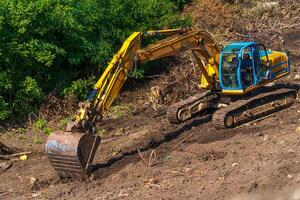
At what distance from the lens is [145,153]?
1198cm

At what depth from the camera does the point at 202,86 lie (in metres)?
14.7

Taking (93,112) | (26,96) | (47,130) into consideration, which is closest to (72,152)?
(93,112)

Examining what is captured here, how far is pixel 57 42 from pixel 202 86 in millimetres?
4430

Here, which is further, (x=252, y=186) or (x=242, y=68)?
(x=242, y=68)

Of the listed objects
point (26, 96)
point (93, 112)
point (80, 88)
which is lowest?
point (80, 88)

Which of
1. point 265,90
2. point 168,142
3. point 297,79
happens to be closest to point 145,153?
point 168,142

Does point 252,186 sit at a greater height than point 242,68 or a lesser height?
lesser

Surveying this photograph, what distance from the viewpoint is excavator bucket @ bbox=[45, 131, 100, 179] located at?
10438 mm

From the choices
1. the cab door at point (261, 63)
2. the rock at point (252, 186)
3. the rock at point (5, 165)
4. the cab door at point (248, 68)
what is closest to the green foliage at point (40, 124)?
the rock at point (5, 165)

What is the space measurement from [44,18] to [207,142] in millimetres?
6059

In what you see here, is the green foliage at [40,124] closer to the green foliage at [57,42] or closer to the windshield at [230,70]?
the green foliage at [57,42]

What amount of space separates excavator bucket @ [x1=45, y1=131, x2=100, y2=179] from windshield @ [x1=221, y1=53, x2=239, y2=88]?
4337 mm

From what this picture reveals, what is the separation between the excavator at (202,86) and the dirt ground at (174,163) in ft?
0.96

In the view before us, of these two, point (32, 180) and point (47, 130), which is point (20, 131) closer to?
point (47, 130)
